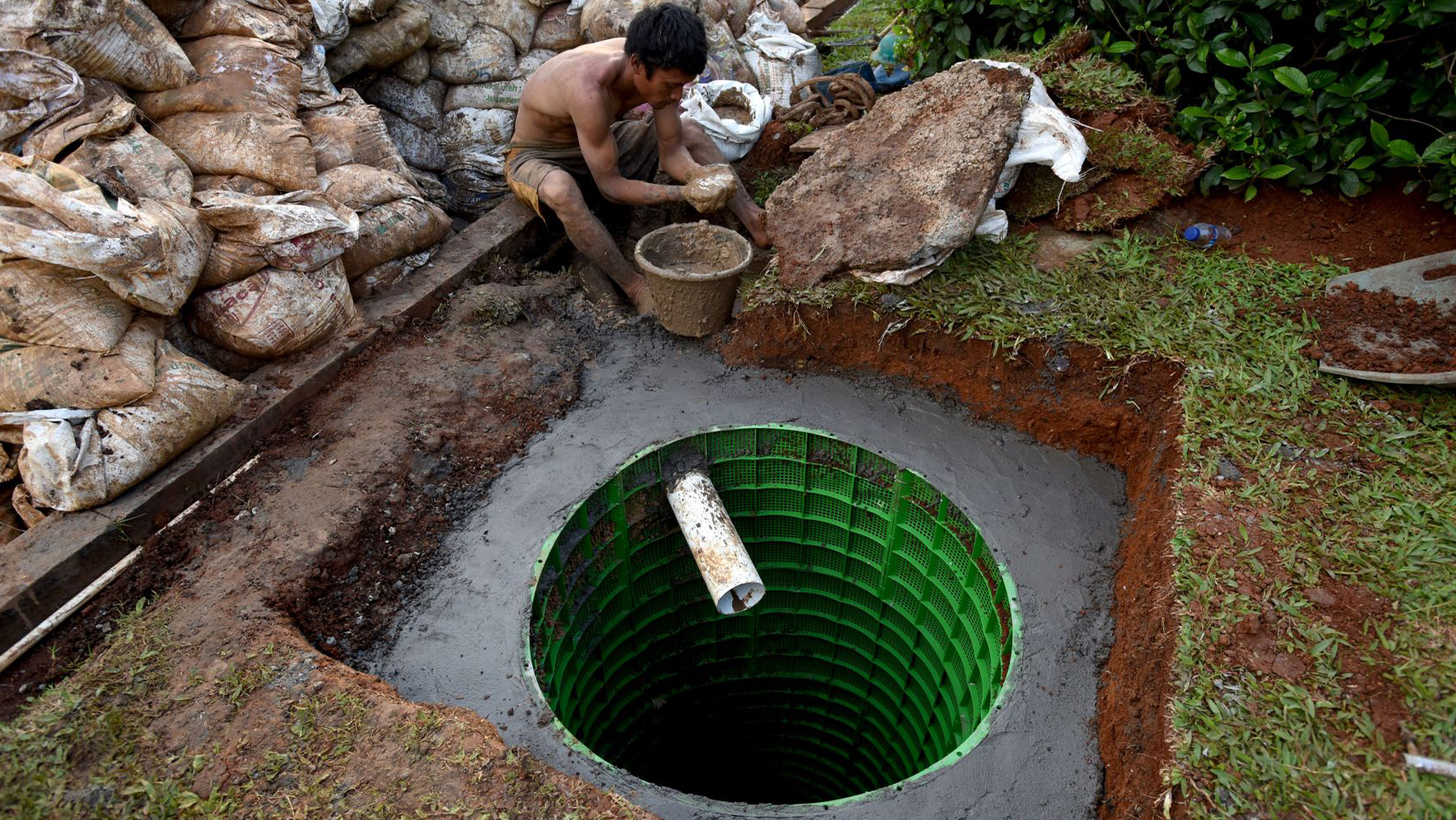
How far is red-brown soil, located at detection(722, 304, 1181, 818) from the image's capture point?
2.44 meters

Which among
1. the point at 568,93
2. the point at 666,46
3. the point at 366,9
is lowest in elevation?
the point at 568,93

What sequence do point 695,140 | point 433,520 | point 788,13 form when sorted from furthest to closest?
point 788,13 → point 695,140 → point 433,520

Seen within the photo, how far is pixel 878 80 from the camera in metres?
5.20

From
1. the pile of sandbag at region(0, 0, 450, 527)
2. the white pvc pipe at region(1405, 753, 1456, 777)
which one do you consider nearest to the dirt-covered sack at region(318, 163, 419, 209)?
the pile of sandbag at region(0, 0, 450, 527)

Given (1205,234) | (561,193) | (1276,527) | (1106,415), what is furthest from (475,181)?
(1276,527)

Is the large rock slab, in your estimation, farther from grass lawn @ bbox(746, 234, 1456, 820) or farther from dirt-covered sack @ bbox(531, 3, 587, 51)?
dirt-covered sack @ bbox(531, 3, 587, 51)

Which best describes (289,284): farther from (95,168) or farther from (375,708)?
(375,708)

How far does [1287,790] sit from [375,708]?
2.70m

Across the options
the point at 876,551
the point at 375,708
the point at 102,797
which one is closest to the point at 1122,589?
the point at 876,551

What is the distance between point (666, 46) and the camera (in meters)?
3.49

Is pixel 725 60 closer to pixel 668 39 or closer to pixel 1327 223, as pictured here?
pixel 668 39

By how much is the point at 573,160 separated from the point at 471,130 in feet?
3.83

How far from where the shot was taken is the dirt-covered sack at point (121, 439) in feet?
9.26

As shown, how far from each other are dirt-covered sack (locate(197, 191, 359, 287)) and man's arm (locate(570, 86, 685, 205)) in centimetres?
127
